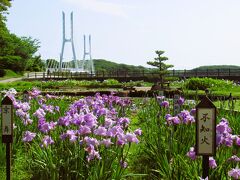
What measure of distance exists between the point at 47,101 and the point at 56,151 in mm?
4362

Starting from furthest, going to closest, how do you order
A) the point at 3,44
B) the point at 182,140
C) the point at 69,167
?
the point at 3,44
the point at 182,140
the point at 69,167

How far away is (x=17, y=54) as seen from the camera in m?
64.3

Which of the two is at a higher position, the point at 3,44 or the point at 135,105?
the point at 3,44

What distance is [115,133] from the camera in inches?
186

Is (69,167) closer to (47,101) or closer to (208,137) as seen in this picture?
(208,137)

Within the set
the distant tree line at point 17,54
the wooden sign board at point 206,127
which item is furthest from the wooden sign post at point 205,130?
the distant tree line at point 17,54

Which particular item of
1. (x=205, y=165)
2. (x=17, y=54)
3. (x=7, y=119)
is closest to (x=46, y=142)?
(x=7, y=119)

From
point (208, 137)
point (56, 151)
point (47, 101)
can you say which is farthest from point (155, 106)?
point (208, 137)

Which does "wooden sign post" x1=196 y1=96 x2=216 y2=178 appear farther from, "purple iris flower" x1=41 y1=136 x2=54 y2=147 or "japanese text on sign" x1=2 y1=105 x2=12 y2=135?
"japanese text on sign" x1=2 y1=105 x2=12 y2=135

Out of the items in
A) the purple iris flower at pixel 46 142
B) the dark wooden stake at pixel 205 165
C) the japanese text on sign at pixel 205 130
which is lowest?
the dark wooden stake at pixel 205 165

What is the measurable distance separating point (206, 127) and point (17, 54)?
61.9 m

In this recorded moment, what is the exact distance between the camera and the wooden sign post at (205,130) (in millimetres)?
4242

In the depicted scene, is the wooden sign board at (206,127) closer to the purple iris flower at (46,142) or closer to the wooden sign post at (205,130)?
the wooden sign post at (205,130)

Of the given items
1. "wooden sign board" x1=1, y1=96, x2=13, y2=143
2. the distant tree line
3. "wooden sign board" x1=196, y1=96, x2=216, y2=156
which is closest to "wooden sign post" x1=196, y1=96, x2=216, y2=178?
"wooden sign board" x1=196, y1=96, x2=216, y2=156
